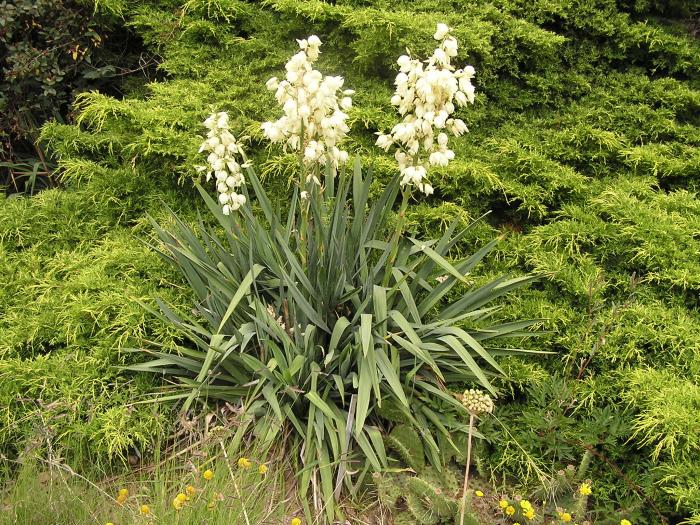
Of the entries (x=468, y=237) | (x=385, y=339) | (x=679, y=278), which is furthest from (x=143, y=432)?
(x=679, y=278)

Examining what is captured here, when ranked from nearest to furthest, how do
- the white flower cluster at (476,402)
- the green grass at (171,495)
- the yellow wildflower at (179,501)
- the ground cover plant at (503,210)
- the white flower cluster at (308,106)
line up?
the yellow wildflower at (179,501), the green grass at (171,495), the white flower cluster at (308,106), the white flower cluster at (476,402), the ground cover plant at (503,210)

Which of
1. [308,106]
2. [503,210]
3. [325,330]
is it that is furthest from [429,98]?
[503,210]

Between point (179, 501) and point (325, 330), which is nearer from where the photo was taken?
point (179, 501)

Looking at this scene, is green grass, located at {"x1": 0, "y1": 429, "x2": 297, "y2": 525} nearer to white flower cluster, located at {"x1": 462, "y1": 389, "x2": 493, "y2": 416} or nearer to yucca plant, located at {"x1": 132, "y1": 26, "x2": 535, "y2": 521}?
yucca plant, located at {"x1": 132, "y1": 26, "x2": 535, "y2": 521}

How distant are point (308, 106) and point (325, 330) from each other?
0.97m

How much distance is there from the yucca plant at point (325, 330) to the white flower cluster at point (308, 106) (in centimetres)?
3

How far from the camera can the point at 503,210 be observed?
12.0ft

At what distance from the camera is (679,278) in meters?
3.03

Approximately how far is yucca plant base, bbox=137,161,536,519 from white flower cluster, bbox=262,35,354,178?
0.24m

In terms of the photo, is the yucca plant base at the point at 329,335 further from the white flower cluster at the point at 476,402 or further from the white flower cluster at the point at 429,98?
the white flower cluster at the point at 429,98

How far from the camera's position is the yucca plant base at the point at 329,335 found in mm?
2504

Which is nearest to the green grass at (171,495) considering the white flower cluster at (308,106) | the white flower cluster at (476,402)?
the white flower cluster at (476,402)

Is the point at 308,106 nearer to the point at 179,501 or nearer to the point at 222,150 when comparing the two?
the point at 222,150

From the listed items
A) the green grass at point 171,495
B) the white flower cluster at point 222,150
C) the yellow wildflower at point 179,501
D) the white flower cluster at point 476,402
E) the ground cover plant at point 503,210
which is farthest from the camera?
the ground cover plant at point 503,210
